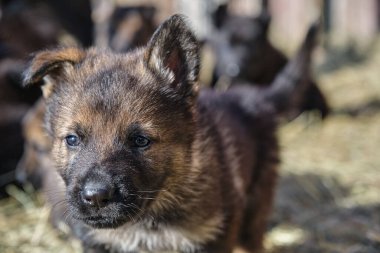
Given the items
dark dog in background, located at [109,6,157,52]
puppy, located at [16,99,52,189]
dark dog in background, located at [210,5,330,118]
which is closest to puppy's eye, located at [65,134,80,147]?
puppy, located at [16,99,52,189]

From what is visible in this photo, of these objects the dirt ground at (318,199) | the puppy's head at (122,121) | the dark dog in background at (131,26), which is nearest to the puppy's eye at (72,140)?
the puppy's head at (122,121)

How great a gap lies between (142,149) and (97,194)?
0.42m

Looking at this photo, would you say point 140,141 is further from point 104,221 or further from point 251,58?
point 251,58

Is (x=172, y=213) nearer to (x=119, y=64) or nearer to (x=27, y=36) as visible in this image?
(x=119, y=64)

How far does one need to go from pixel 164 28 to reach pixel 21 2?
4.74m

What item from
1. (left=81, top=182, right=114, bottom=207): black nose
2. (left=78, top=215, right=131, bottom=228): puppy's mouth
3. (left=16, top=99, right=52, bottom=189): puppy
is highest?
(left=81, top=182, right=114, bottom=207): black nose

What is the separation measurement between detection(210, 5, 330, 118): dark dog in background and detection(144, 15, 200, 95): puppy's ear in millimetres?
4298

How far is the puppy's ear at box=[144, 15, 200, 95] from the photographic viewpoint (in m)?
3.54

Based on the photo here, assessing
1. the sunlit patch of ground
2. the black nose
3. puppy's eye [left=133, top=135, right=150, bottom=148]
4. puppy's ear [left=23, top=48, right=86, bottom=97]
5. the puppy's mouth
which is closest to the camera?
the black nose

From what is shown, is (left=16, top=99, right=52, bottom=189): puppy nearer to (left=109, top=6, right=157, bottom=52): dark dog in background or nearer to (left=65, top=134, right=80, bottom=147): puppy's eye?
(left=109, top=6, right=157, bottom=52): dark dog in background

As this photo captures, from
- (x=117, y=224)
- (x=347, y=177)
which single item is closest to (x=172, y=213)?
(x=117, y=224)

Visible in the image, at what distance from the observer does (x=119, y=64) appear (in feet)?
12.0

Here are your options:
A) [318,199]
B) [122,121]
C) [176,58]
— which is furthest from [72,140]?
[318,199]

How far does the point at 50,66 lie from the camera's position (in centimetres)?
362
